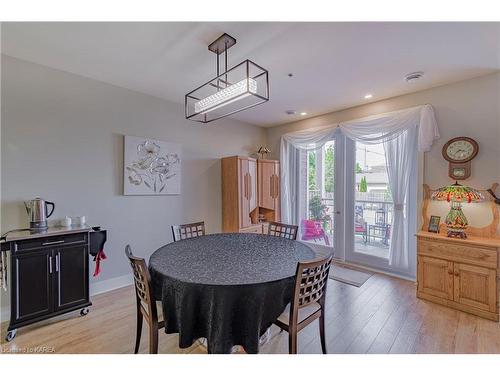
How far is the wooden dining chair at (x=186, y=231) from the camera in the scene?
2674 mm

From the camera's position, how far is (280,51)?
Result: 213cm

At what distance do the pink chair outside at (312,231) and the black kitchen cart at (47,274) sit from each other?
342cm

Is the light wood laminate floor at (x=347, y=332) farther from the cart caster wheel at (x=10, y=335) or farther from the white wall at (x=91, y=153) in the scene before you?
the white wall at (x=91, y=153)

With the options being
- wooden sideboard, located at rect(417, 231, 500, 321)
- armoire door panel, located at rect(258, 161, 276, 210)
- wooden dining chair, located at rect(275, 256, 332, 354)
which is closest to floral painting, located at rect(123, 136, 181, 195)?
armoire door panel, located at rect(258, 161, 276, 210)

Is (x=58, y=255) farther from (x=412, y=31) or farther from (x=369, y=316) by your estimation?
(x=412, y=31)

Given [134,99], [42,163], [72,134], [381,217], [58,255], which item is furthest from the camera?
[381,217]

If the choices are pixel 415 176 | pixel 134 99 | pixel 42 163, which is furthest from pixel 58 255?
pixel 415 176

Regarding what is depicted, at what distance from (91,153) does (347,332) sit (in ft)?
11.0

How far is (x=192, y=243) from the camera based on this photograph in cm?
227

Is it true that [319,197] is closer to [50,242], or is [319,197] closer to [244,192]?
[244,192]

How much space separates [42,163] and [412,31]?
3.70m

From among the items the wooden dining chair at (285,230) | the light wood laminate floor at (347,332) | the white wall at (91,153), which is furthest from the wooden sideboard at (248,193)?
the light wood laminate floor at (347,332)

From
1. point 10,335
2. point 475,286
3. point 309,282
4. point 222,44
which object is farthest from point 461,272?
point 10,335

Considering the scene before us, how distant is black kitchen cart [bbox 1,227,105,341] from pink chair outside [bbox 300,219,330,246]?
3.42 meters
